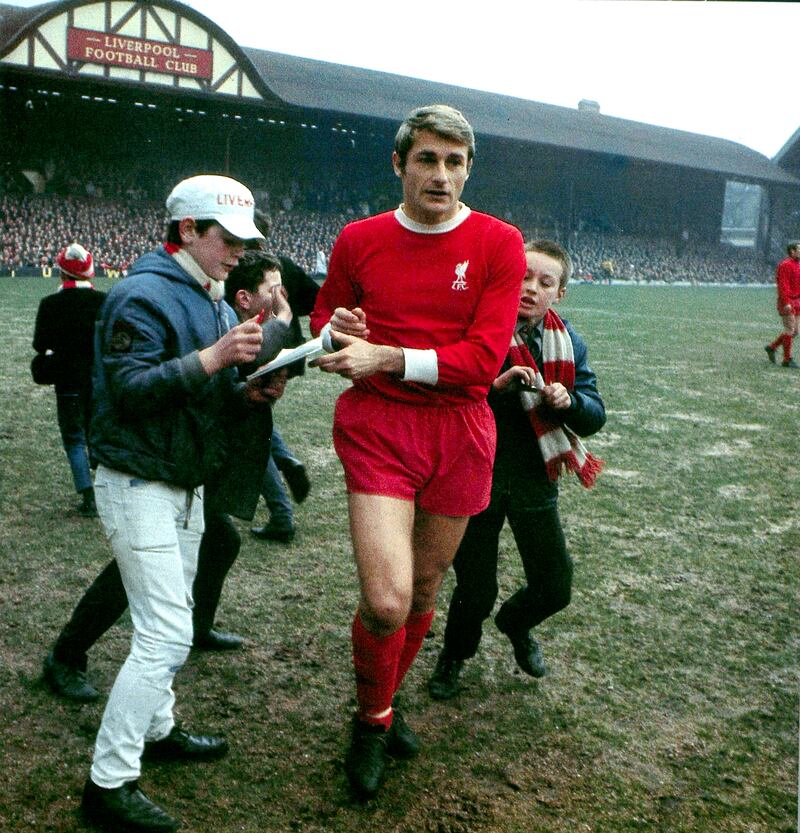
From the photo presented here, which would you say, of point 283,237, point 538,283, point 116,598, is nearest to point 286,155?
point 283,237

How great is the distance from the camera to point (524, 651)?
3592 millimetres

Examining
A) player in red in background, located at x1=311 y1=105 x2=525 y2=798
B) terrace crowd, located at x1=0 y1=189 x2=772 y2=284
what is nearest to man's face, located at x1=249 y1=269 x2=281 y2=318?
player in red in background, located at x1=311 y1=105 x2=525 y2=798

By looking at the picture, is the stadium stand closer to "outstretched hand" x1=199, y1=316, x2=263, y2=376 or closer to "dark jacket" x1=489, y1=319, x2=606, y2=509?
"dark jacket" x1=489, y1=319, x2=606, y2=509

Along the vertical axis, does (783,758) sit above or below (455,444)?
below

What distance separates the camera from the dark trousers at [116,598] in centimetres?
314

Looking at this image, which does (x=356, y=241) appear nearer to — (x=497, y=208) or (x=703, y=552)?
(x=703, y=552)

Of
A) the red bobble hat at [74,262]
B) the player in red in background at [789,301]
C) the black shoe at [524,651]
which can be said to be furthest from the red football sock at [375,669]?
the player in red in background at [789,301]

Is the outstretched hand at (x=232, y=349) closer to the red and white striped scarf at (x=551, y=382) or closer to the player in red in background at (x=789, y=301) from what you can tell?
the red and white striped scarf at (x=551, y=382)

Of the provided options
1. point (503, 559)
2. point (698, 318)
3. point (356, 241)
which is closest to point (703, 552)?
point (503, 559)

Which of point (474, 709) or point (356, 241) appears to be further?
point (474, 709)

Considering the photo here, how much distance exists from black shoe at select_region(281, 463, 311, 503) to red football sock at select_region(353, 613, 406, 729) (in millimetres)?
2045

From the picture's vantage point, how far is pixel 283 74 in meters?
34.9

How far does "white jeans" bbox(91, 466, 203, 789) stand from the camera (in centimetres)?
253

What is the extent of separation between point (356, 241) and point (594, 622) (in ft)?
7.33
